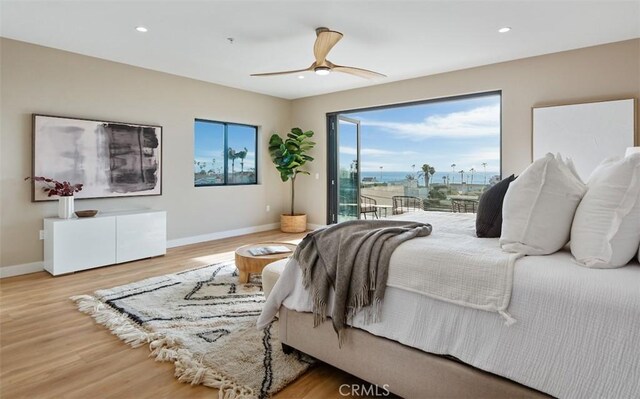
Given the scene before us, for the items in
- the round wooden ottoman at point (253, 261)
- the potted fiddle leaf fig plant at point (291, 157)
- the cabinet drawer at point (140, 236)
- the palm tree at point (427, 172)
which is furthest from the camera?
the palm tree at point (427, 172)

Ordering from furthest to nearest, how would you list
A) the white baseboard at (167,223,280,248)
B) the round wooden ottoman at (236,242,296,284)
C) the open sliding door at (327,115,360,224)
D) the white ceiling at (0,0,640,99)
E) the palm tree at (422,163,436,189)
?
the palm tree at (422,163,436,189) → the open sliding door at (327,115,360,224) → the white baseboard at (167,223,280,248) → the round wooden ottoman at (236,242,296,284) → the white ceiling at (0,0,640,99)

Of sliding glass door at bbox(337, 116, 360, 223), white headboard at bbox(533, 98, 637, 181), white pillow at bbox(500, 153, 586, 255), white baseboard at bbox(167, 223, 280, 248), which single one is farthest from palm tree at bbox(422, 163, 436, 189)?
white pillow at bbox(500, 153, 586, 255)

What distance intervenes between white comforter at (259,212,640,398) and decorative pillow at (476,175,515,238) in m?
0.36

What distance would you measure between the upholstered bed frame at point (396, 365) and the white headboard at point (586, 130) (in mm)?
3735

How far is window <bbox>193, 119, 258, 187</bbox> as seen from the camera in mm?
5875

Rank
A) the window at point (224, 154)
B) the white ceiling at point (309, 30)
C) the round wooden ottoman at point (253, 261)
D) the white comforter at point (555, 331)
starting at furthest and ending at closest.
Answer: the window at point (224, 154) → the round wooden ottoman at point (253, 261) → the white ceiling at point (309, 30) → the white comforter at point (555, 331)

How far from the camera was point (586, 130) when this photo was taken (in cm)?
404

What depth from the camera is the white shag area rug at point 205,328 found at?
193 centimetres

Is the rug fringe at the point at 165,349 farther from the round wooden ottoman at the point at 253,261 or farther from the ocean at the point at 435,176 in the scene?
the ocean at the point at 435,176

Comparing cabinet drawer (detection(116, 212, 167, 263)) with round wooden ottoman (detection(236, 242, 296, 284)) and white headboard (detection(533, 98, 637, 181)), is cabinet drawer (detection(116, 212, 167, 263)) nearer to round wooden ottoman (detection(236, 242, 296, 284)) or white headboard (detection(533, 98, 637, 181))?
round wooden ottoman (detection(236, 242, 296, 284))

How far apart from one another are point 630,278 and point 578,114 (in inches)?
145

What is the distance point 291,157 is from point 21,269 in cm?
417

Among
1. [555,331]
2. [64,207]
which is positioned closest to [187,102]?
[64,207]

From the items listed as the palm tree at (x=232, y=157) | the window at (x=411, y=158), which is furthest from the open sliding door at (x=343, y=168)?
the palm tree at (x=232, y=157)
